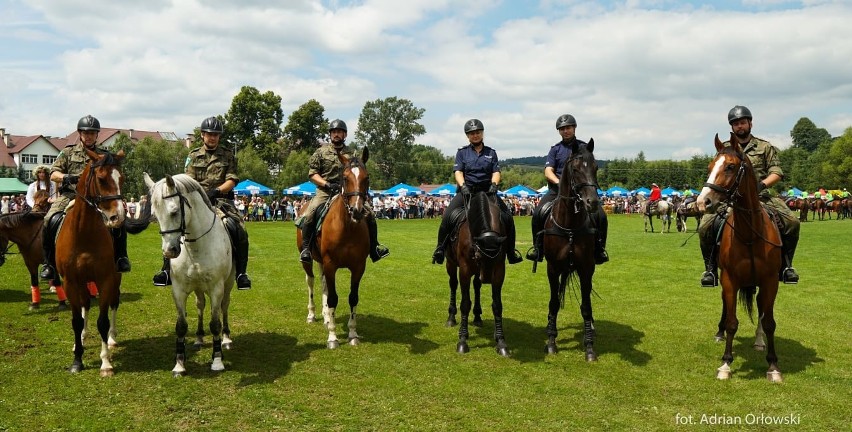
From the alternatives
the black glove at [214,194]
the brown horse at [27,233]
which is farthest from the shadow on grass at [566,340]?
the brown horse at [27,233]

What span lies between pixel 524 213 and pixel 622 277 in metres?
51.2

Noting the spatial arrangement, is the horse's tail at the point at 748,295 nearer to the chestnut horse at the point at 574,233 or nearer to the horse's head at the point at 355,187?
the chestnut horse at the point at 574,233

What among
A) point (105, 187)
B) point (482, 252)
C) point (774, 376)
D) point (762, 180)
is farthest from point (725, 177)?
point (105, 187)

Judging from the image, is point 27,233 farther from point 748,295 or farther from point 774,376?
point 774,376

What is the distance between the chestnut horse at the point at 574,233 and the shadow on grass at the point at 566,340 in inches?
14.6

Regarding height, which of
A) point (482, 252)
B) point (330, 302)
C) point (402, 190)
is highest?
point (402, 190)

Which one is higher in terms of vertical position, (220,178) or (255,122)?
(255,122)

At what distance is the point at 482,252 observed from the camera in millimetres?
8438

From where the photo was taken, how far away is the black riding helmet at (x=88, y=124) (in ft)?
27.5

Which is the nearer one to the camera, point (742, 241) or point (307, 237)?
point (742, 241)

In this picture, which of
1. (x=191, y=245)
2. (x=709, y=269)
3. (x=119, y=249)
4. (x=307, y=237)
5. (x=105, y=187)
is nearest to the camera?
(x=105, y=187)

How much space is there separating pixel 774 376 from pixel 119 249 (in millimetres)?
9427

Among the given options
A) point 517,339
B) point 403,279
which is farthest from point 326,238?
point 403,279

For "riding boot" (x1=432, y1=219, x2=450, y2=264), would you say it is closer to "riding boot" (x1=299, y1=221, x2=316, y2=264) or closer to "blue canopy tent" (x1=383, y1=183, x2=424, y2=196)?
"riding boot" (x1=299, y1=221, x2=316, y2=264)
